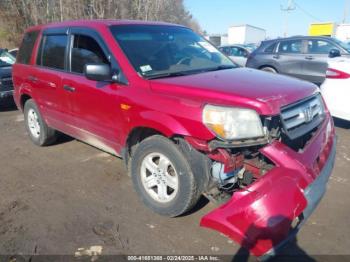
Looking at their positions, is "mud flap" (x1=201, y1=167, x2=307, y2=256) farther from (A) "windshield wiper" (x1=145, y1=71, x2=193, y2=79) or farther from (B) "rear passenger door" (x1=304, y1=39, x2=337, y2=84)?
(B) "rear passenger door" (x1=304, y1=39, x2=337, y2=84)

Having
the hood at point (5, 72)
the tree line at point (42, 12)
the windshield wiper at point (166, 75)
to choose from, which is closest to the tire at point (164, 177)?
the windshield wiper at point (166, 75)

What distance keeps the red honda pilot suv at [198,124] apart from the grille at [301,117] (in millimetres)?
11

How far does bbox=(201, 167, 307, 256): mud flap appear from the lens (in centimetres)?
239

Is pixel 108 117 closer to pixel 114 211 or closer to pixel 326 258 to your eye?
pixel 114 211

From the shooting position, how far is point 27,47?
16.9 ft

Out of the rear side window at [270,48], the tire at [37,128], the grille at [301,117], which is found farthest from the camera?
the rear side window at [270,48]

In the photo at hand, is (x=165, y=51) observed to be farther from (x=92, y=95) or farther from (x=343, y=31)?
(x=343, y=31)

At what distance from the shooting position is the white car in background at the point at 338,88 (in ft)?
17.4

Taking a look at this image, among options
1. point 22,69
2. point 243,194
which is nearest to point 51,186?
point 22,69

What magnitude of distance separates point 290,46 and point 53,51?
709cm

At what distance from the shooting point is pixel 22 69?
202 inches

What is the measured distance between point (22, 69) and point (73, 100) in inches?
67.6

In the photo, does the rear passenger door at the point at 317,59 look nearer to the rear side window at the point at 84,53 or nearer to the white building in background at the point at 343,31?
the rear side window at the point at 84,53

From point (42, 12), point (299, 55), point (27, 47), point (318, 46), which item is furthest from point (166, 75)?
point (42, 12)
